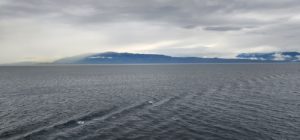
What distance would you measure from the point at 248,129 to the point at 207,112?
525 inches

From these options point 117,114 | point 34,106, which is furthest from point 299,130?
point 34,106

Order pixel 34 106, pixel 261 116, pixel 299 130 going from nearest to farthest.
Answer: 1. pixel 299 130
2. pixel 261 116
3. pixel 34 106

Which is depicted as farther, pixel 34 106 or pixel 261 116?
pixel 34 106

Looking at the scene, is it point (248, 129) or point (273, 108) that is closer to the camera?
point (248, 129)

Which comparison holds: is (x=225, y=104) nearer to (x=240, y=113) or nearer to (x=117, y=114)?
(x=240, y=113)

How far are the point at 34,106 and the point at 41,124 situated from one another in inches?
748

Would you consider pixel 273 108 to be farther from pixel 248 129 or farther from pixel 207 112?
pixel 248 129

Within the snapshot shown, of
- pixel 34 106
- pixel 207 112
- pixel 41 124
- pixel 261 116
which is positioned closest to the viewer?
pixel 41 124

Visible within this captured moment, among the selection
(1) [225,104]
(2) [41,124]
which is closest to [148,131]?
(2) [41,124]

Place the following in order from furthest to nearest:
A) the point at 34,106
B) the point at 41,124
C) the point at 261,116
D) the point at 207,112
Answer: the point at 34,106
the point at 207,112
the point at 261,116
the point at 41,124

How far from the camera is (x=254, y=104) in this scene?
6222 centimetres

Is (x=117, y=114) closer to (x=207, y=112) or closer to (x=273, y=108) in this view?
(x=207, y=112)

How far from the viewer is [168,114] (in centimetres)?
5191

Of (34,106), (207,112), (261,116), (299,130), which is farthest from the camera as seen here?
(34,106)
